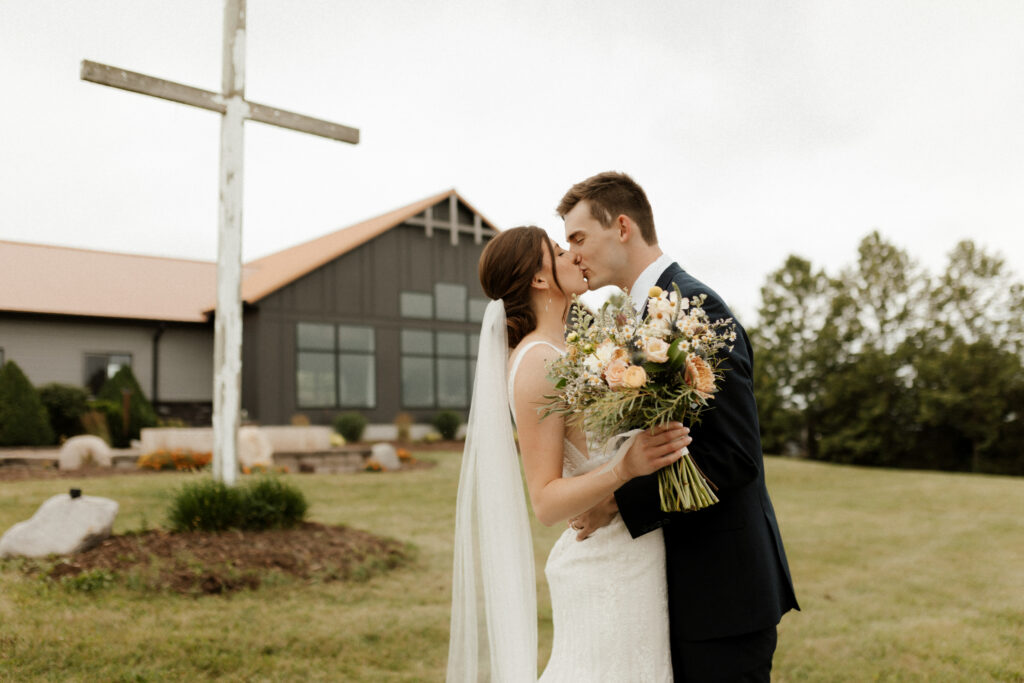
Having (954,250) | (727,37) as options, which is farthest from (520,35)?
(954,250)

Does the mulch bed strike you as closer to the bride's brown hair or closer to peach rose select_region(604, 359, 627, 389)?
the bride's brown hair

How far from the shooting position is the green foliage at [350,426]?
2325 cm

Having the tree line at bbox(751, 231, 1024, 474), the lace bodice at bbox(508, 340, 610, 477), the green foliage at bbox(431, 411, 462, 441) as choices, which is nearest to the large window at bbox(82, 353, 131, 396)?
the green foliage at bbox(431, 411, 462, 441)

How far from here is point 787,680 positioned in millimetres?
5820

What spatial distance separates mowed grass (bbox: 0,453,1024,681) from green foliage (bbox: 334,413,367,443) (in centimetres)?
1103

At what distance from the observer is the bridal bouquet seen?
2354 millimetres

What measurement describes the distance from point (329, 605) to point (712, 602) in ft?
17.4

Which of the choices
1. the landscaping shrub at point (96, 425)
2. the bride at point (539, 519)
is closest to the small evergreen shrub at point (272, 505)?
the bride at point (539, 519)

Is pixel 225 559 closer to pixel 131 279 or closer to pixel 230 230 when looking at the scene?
pixel 230 230

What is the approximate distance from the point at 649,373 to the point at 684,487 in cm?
49

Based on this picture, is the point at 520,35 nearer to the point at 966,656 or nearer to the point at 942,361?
the point at 966,656

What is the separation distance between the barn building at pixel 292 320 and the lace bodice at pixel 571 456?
2201cm

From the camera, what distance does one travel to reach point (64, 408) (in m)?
20.3

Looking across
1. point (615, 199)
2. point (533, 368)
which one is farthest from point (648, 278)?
point (533, 368)
